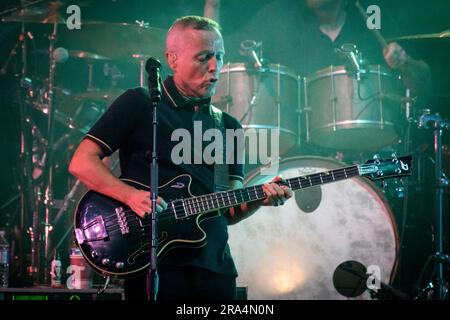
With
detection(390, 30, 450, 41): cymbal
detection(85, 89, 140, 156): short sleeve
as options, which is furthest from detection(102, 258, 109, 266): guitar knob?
detection(390, 30, 450, 41): cymbal

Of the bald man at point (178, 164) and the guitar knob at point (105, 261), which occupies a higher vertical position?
the bald man at point (178, 164)

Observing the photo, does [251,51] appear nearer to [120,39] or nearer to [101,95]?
[120,39]

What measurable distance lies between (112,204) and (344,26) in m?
4.46

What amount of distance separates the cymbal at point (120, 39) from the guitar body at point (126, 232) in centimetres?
351

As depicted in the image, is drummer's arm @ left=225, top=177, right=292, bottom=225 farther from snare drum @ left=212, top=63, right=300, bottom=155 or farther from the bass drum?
snare drum @ left=212, top=63, right=300, bottom=155

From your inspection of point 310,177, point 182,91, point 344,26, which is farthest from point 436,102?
point 182,91

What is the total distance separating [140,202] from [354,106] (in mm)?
3632

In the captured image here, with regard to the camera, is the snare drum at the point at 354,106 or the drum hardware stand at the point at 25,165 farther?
the drum hardware stand at the point at 25,165

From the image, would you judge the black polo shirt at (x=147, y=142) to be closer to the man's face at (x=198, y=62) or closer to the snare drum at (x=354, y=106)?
the man's face at (x=198, y=62)

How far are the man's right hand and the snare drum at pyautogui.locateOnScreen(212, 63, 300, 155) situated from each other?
9.84 ft

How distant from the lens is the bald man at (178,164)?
9.60ft

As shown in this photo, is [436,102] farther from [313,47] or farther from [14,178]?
[14,178]

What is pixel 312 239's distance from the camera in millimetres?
5750

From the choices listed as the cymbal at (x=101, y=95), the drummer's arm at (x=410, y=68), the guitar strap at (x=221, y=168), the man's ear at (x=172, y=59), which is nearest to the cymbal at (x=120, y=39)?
the cymbal at (x=101, y=95)
